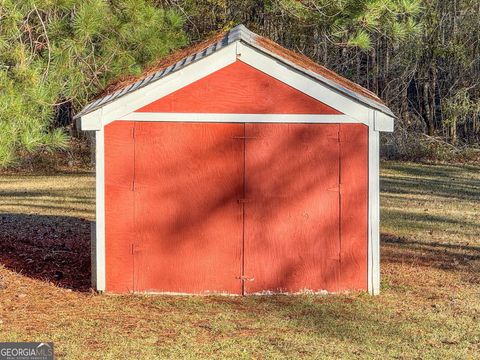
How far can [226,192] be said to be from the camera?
10.5m

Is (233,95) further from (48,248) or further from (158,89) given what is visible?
(48,248)

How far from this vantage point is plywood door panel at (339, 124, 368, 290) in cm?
1051

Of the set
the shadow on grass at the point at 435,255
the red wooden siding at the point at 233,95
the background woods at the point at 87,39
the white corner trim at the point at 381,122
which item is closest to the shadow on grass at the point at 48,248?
the background woods at the point at 87,39

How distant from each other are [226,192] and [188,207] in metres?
0.47

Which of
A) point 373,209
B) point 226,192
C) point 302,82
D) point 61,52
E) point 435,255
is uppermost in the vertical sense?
point 61,52

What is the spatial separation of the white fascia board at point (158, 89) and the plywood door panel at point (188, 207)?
0.95 ft

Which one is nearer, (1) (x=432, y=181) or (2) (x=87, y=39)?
(2) (x=87, y=39)

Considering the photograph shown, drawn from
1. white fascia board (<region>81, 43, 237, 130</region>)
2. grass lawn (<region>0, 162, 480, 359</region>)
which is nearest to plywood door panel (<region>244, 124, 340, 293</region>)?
Result: grass lawn (<region>0, 162, 480, 359</region>)

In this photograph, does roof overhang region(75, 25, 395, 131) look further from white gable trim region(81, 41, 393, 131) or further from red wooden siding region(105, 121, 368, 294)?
red wooden siding region(105, 121, 368, 294)

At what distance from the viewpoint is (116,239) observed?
1047 centimetres

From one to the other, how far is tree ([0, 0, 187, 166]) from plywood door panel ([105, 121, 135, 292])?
1.99ft

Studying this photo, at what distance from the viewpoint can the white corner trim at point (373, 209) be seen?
10.5 meters

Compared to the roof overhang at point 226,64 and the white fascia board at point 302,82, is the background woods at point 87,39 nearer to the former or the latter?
the roof overhang at point 226,64

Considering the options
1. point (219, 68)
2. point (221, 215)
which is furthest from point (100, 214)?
point (219, 68)
